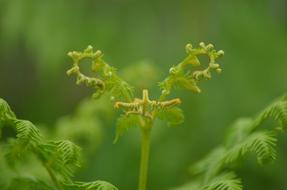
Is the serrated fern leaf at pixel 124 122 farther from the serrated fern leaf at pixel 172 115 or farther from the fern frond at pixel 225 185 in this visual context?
the fern frond at pixel 225 185

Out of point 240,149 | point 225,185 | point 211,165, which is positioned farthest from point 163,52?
point 225,185

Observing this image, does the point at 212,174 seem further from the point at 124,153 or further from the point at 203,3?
the point at 203,3

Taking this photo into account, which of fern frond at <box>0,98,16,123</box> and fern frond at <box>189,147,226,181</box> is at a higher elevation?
fern frond at <box>0,98,16,123</box>

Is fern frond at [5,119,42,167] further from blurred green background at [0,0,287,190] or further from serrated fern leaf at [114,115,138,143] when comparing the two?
blurred green background at [0,0,287,190]

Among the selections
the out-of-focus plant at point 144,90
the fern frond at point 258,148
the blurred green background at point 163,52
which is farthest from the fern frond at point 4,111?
the blurred green background at point 163,52

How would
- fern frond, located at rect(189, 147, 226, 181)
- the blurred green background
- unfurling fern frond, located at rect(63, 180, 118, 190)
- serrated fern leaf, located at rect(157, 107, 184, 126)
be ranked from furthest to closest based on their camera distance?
the blurred green background → fern frond, located at rect(189, 147, 226, 181) → serrated fern leaf, located at rect(157, 107, 184, 126) → unfurling fern frond, located at rect(63, 180, 118, 190)

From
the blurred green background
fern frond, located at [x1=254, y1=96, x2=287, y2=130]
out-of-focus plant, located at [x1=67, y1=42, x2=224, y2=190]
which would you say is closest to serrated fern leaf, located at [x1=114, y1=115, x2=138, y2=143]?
out-of-focus plant, located at [x1=67, y1=42, x2=224, y2=190]

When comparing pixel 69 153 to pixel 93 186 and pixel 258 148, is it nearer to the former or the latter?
pixel 93 186
